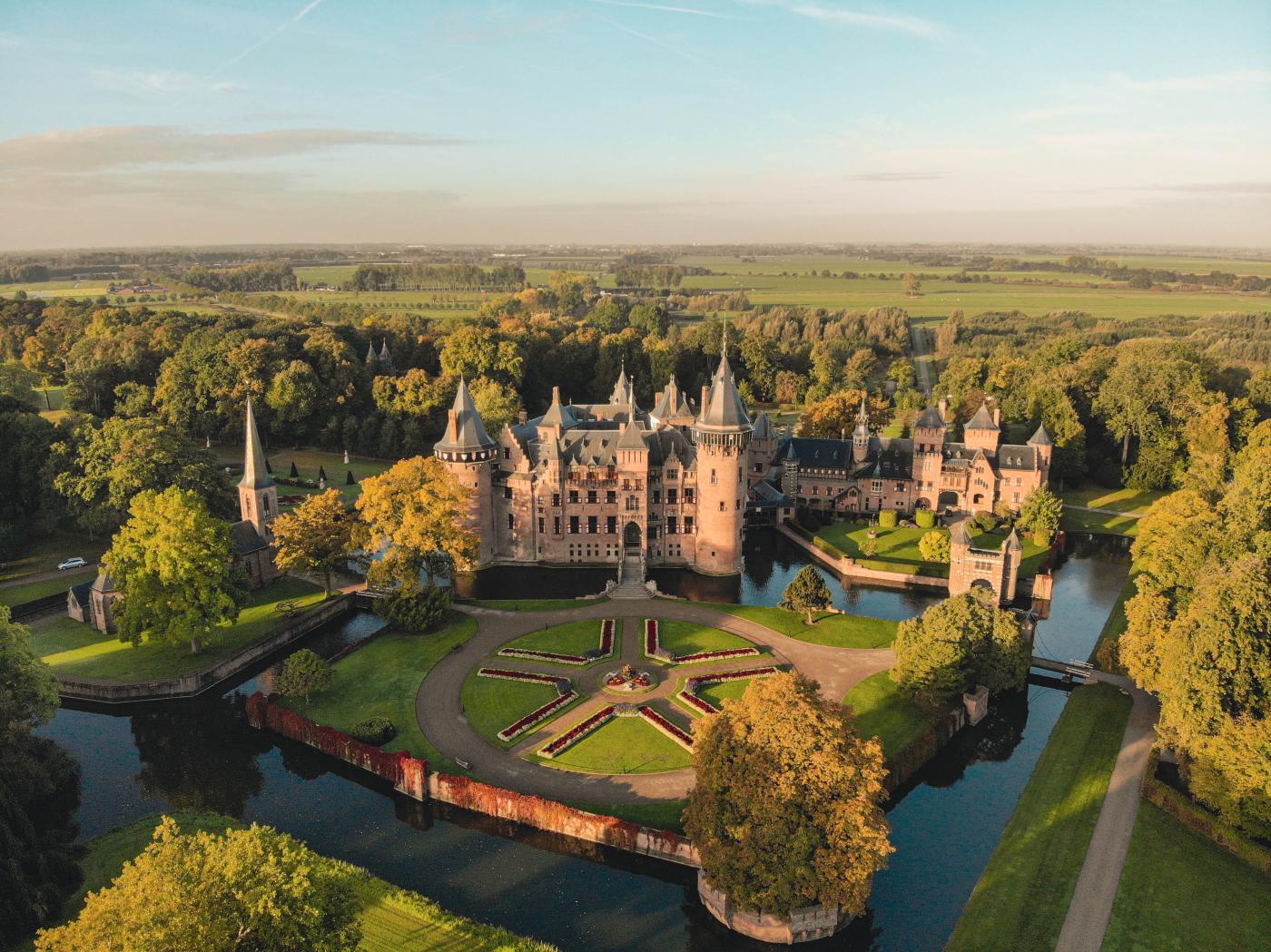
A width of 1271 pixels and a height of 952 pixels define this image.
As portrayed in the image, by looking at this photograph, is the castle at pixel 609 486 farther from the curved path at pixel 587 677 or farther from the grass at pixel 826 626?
the grass at pixel 826 626

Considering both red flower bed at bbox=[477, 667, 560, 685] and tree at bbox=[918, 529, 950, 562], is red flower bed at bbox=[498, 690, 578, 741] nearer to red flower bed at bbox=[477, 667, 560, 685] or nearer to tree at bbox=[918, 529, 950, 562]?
red flower bed at bbox=[477, 667, 560, 685]

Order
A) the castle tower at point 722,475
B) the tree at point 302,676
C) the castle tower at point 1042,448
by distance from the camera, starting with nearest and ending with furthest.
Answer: the tree at point 302,676 → the castle tower at point 722,475 → the castle tower at point 1042,448

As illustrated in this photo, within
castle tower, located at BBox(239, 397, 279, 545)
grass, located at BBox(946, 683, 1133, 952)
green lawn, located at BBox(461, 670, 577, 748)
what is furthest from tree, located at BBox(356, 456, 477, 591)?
grass, located at BBox(946, 683, 1133, 952)

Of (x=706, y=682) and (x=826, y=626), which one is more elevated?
(x=826, y=626)

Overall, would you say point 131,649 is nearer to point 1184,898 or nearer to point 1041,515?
point 1184,898

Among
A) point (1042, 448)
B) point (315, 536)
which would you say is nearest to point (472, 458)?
point (315, 536)

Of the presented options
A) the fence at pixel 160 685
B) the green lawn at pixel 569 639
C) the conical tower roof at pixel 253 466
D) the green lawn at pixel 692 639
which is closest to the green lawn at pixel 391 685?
the green lawn at pixel 569 639

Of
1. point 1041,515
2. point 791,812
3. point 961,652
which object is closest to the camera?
point 791,812
